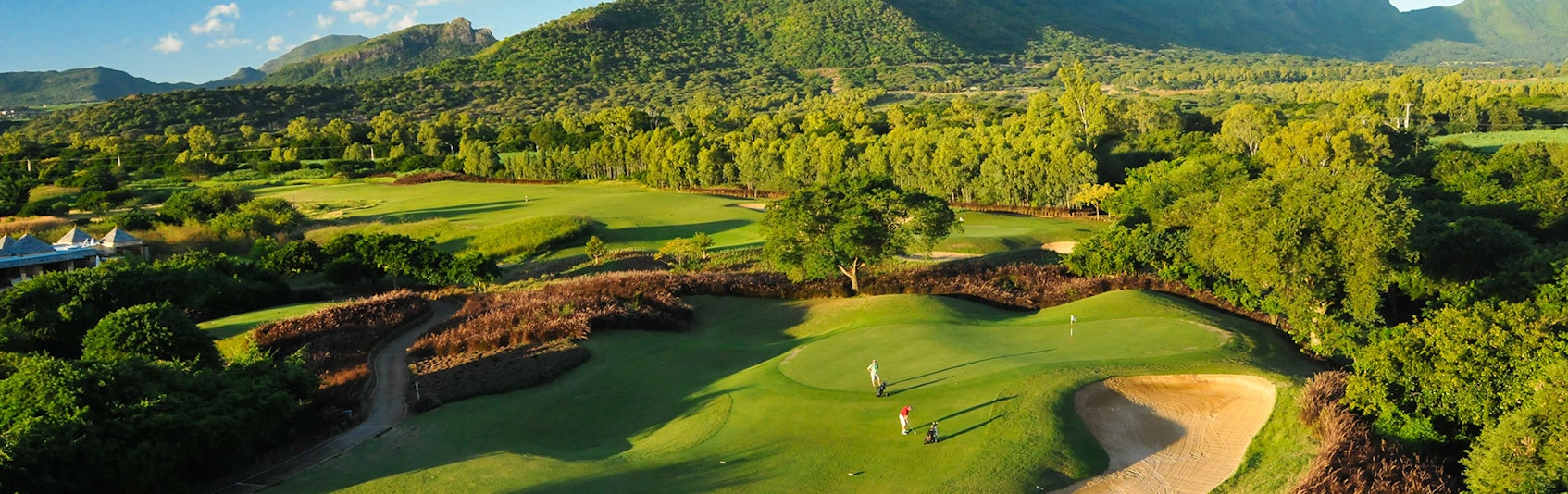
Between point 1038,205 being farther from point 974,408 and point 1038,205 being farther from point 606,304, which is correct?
point 974,408

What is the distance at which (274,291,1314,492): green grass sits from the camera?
16.2 meters

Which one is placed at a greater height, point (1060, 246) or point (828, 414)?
point (828, 414)

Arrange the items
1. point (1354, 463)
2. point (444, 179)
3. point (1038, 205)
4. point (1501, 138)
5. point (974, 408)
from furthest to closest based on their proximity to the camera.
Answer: point (444, 179) → point (1501, 138) → point (1038, 205) → point (974, 408) → point (1354, 463)

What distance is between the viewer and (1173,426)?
18.8 metres

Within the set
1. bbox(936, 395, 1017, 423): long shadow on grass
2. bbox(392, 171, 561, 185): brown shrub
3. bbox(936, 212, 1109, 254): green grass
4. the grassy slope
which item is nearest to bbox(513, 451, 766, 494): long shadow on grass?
bbox(936, 395, 1017, 423): long shadow on grass

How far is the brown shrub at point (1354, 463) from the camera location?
14.8m

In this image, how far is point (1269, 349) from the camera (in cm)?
2434

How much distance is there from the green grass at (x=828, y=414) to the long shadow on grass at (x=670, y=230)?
3226 cm

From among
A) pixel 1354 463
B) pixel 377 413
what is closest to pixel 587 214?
pixel 377 413

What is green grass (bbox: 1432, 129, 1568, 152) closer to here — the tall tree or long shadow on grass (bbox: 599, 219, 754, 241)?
long shadow on grass (bbox: 599, 219, 754, 241)

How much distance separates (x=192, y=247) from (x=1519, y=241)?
6707 centimetres

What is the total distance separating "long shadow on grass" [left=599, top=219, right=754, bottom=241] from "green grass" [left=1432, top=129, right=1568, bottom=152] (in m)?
67.7

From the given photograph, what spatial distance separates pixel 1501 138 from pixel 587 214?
89.1 m

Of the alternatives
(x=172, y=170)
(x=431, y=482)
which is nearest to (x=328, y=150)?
(x=172, y=170)
